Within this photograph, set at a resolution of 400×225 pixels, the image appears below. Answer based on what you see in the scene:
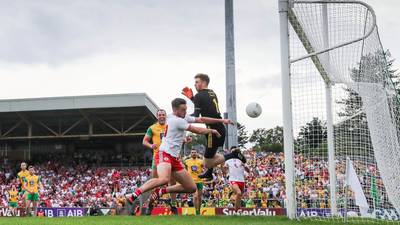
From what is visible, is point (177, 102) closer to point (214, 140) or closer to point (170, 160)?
point (170, 160)

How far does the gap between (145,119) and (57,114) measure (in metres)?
5.72

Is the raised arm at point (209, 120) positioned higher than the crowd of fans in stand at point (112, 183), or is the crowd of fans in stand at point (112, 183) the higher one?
the raised arm at point (209, 120)

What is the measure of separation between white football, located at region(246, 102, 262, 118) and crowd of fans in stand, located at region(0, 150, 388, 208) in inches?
79.0

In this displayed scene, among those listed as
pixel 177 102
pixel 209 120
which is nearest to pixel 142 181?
pixel 209 120

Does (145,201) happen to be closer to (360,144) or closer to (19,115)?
(360,144)

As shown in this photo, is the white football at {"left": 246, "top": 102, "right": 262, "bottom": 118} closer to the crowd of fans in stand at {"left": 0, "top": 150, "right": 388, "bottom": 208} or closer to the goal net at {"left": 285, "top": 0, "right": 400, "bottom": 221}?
the crowd of fans in stand at {"left": 0, "top": 150, "right": 388, "bottom": 208}

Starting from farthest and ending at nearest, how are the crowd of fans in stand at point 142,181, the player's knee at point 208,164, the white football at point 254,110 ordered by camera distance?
the white football at point 254,110 < the crowd of fans in stand at point 142,181 < the player's knee at point 208,164

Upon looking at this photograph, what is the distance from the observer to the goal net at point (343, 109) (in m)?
10.0

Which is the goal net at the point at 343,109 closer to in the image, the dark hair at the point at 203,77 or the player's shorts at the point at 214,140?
the player's shorts at the point at 214,140

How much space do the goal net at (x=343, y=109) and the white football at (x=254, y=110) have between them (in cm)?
353

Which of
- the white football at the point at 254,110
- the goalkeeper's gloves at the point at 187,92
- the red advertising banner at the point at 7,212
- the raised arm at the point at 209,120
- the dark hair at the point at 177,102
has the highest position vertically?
the white football at the point at 254,110

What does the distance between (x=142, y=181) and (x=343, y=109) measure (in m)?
22.0

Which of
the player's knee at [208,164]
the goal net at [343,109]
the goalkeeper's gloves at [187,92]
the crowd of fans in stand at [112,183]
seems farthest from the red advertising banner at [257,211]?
the goalkeeper's gloves at [187,92]

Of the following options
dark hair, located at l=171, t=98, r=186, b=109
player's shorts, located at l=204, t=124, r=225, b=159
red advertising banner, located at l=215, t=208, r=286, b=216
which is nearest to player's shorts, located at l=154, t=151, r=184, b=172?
dark hair, located at l=171, t=98, r=186, b=109
